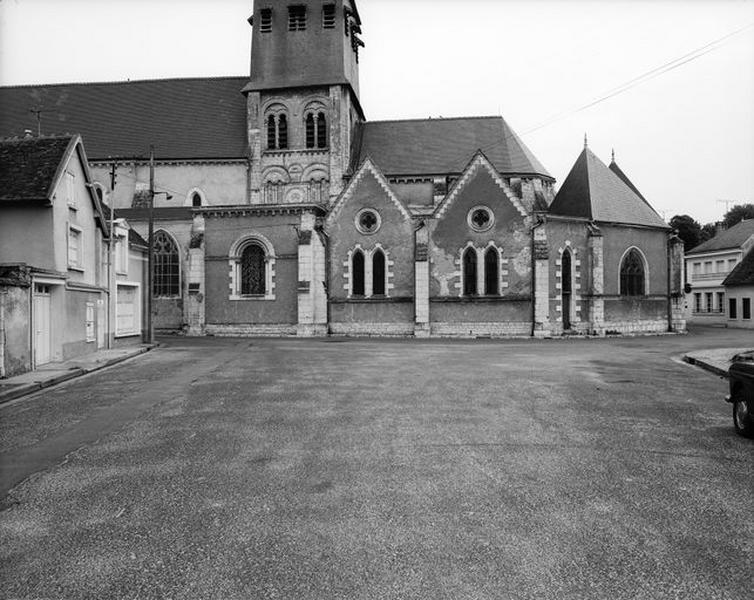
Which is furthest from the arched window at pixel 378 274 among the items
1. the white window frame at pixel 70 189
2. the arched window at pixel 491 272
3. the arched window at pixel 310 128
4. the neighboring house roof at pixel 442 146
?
the white window frame at pixel 70 189

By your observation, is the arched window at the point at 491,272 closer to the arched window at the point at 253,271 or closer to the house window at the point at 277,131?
the arched window at the point at 253,271

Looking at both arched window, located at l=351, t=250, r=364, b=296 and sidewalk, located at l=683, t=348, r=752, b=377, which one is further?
arched window, located at l=351, t=250, r=364, b=296

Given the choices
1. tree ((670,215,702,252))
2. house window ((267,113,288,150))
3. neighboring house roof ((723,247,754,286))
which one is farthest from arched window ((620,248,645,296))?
tree ((670,215,702,252))

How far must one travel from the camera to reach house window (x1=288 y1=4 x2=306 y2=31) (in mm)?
40938

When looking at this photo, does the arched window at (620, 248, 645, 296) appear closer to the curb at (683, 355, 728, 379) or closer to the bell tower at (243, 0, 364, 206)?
the curb at (683, 355, 728, 379)

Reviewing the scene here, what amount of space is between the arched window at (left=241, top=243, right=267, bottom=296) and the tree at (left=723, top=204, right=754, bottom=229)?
2845 inches

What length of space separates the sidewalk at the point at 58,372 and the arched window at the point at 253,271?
10.9 m

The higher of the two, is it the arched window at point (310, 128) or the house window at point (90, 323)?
the arched window at point (310, 128)

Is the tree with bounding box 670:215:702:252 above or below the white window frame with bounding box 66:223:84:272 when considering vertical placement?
above

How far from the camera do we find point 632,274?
35469 millimetres

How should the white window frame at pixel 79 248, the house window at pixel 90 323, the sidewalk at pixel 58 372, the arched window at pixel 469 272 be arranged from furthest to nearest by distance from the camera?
the arched window at pixel 469 272 → the house window at pixel 90 323 → the white window frame at pixel 79 248 → the sidewalk at pixel 58 372

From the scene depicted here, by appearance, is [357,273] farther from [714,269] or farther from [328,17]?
[714,269]

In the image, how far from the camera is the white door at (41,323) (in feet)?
59.0

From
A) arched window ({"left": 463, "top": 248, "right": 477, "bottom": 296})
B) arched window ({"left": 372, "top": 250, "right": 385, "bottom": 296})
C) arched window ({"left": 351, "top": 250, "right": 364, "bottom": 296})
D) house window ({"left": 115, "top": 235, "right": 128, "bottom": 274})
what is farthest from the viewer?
arched window ({"left": 351, "top": 250, "right": 364, "bottom": 296})
